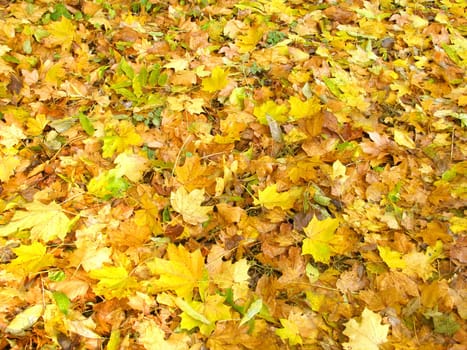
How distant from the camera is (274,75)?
2715 mm

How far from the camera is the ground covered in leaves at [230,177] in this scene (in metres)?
1.67

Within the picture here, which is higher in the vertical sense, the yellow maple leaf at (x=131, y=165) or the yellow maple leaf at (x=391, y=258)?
the yellow maple leaf at (x=131, y=165)

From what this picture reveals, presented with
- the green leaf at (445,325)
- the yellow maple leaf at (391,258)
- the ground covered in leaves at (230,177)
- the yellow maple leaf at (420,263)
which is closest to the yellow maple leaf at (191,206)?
the ground covered in leaves at (230,177)

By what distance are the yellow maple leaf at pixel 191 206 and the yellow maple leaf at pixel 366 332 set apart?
2.47 feet

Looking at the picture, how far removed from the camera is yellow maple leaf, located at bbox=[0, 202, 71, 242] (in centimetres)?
185

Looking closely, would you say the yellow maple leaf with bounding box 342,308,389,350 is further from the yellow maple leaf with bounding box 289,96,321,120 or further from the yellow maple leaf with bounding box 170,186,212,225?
the yellow maple leaf with bounding box 289,96,321,120

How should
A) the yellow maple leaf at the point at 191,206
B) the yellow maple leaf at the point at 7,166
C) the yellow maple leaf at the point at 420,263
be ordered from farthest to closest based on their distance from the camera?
the yellow maple leaf at the point at 7,166 → the yellow maple leaf at the point at 191,206 → the yellow maple leaf at the point at 420,263

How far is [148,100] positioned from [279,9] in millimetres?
1376

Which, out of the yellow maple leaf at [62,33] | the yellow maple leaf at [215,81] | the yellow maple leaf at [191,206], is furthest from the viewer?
the yellow maple leaf at [62,33]

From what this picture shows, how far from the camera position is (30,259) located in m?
1.77

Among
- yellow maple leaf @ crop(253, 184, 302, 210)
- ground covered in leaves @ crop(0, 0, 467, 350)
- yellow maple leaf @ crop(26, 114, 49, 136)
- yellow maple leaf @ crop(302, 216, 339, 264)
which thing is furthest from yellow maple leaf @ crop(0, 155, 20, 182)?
yellow maple leaf @ crop(302, 216, 339, 264)

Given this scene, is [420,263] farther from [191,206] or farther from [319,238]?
[191,206]

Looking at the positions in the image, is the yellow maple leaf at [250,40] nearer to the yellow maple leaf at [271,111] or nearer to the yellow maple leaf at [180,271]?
the yellow maple leaf at [271,111]

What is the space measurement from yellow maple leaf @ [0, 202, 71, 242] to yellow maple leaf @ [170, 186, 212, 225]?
481 mm
